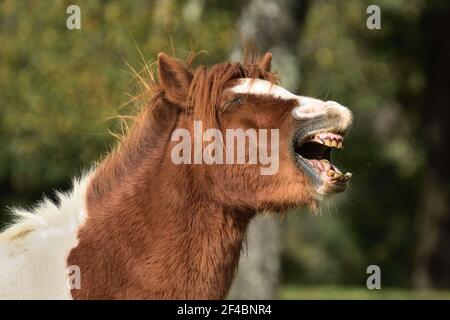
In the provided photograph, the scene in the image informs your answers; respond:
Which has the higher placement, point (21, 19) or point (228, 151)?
point (21, 19)

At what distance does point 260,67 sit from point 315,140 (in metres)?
0.61

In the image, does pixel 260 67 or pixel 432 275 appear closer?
pixel 260 67

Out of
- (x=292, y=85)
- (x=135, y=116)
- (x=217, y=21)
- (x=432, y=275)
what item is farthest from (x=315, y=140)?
(x=432, y=275)

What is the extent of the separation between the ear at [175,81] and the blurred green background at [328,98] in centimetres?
770

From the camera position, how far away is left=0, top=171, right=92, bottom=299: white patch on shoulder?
491 cm

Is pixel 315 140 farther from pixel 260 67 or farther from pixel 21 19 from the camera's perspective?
pixel 21 19

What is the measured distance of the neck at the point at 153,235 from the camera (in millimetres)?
4941

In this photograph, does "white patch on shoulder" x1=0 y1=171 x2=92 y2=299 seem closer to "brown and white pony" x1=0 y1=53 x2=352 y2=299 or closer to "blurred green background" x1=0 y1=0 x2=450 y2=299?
"brown and white pony" x1=0 y1=53 x2=352 y2=299

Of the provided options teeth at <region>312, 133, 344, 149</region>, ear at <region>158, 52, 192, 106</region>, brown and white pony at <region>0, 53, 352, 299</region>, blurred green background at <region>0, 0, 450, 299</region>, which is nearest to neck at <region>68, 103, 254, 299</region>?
brown and white pony at <region>0, 53, 352, 299</region>

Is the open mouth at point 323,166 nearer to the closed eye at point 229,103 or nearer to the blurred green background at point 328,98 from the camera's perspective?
the closed eye at point 229,103

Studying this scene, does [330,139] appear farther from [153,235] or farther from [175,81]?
[153,235]

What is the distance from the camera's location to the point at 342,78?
70.5ft

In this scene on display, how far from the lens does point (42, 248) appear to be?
16.5 ft

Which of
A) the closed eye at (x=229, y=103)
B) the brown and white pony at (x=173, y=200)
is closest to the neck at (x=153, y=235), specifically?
the brown and white pony at (x=173, y=200)
